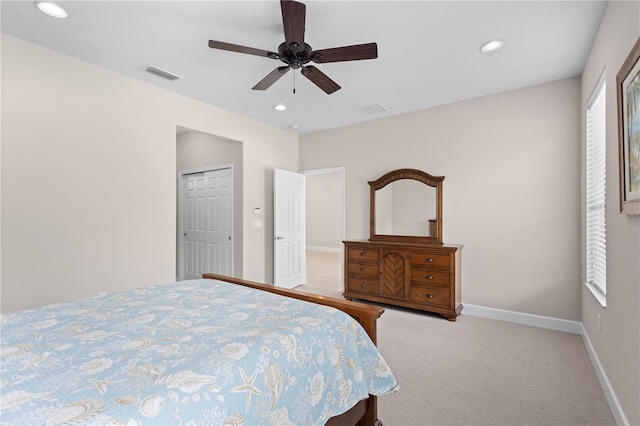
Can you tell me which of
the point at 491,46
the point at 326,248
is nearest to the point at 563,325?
the point at 491,46

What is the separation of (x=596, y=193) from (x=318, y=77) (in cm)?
Answer: 272

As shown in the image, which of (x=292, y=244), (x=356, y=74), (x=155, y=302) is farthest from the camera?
(x=292, y=244)

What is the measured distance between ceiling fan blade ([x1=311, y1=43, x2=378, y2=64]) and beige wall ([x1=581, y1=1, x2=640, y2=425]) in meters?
1.42

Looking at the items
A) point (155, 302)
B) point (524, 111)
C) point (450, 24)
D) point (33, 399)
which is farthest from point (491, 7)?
Answer: point (33, 399)

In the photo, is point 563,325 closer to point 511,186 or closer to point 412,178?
point 511,186

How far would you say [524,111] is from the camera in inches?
140

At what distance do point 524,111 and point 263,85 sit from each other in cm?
304

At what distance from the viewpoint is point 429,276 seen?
3.78m

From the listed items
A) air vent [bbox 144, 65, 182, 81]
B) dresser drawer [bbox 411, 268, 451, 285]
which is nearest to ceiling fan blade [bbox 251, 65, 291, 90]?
air vent [bbox 144, 65, 182, 81]

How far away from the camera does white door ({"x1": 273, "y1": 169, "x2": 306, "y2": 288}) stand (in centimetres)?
490

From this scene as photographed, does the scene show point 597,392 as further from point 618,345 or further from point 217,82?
point 217,82

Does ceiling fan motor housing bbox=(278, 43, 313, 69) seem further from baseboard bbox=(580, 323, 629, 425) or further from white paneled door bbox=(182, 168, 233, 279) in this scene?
baseboard bbox=(580, 323, 629, 425)

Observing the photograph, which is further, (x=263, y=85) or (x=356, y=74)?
(x=356, y=74)

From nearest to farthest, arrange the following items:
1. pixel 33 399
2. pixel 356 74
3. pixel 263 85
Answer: pixel 33 399 → pixel 263 85 → pixel 356 74
